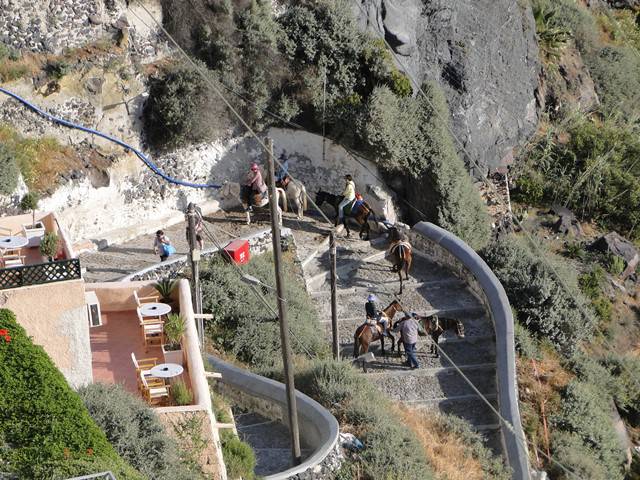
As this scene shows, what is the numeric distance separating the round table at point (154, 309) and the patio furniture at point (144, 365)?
2.47 ft

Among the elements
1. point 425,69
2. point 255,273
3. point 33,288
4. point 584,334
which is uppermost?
point 425,69

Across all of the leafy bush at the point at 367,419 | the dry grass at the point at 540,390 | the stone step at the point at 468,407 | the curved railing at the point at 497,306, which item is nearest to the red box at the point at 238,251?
the leafy bush at the point at 367,419

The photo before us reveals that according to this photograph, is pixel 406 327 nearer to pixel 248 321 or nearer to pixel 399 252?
pixel 399 252

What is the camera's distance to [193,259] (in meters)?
24.0

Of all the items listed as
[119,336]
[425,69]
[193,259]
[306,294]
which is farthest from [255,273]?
[425,69]

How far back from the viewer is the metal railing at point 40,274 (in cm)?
1922

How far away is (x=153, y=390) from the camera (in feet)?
65.9

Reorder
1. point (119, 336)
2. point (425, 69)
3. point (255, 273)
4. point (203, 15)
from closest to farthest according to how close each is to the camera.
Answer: point (119, 336), point (255, 273), point (203, 15), point (425, 69)

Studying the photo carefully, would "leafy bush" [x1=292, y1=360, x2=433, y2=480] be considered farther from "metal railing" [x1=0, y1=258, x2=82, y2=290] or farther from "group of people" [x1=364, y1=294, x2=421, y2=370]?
"metal railing" [x1=0, y1=258, x2=82, y2=290]

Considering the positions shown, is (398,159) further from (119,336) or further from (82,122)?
(119,336)

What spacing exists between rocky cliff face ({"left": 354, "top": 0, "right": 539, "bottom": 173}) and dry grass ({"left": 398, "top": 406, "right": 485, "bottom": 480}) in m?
10.9

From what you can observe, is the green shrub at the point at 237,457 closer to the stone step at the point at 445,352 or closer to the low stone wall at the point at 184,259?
the low stone wall at the point at 184,259

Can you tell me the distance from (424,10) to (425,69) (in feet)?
5.96

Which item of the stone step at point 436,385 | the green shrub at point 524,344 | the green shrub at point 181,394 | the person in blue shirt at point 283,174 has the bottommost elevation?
the stone step at point 436,385
